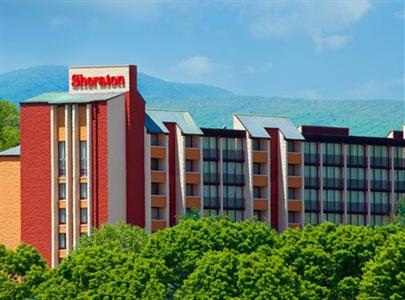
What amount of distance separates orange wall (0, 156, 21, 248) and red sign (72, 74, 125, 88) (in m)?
10.6

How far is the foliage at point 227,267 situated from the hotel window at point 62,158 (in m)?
30.4

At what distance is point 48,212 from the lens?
192 metres

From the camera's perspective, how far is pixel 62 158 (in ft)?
627

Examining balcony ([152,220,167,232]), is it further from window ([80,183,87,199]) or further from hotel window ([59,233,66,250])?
hotel window ([59,233,66,250])

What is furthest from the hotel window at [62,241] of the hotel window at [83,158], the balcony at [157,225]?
the balcony at [157,225]

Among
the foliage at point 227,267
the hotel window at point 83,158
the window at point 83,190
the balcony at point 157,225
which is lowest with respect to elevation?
the foliage at point 227,267

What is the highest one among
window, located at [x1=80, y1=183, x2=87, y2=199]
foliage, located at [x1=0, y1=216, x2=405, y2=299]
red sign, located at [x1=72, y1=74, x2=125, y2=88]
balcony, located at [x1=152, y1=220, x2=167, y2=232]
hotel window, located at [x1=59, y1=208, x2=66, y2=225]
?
red sign, located at [x1=72, y1=74, x2=125, y2=88]

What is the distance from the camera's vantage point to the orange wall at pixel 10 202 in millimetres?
196000

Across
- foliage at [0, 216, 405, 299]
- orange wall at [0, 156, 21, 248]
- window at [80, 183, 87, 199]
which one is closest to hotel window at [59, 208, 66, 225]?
window at [80, 183, 87, 199]

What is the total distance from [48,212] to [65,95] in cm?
1295

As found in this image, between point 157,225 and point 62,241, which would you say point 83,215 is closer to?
point 62,241

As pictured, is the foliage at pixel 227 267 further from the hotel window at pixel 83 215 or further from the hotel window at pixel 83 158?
the hotel window at pixel 83 158

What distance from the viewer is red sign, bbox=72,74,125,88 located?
193 m

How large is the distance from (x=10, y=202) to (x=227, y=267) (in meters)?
58.6
